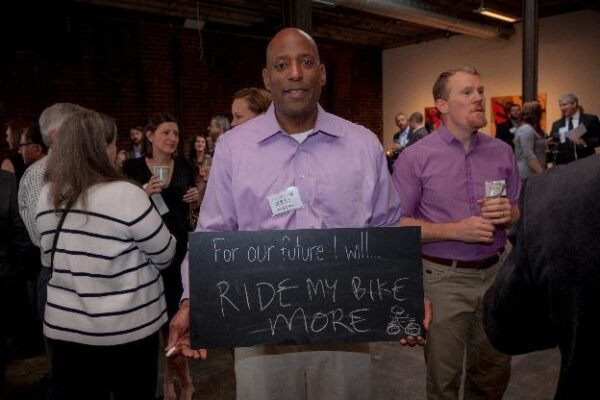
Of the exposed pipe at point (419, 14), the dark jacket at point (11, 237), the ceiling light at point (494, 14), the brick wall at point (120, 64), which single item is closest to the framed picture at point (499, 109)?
the exposed pipe at point (419, 14)

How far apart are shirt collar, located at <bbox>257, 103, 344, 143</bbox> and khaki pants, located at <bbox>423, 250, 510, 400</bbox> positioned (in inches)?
34.2

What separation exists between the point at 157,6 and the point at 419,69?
20.7 ft

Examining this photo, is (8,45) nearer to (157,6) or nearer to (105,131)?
(157,6)

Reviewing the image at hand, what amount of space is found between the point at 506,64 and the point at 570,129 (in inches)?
168

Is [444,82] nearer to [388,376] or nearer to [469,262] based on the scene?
[469,262]

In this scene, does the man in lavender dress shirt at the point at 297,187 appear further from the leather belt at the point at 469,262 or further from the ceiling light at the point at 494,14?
the ceiling light at the point at 494,14

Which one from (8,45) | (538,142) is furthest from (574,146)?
(8,45)

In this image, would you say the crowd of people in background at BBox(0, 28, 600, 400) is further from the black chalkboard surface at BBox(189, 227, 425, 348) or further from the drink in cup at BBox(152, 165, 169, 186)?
the drink in cup at BBox(152, 165, 169, 186)

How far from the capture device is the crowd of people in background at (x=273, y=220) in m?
1.63

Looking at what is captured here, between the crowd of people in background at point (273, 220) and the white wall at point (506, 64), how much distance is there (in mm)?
8575

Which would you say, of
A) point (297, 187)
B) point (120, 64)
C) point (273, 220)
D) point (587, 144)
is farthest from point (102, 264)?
point (120, 64)

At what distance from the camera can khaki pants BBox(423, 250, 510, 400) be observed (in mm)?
2117

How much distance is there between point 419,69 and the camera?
38.9 ft

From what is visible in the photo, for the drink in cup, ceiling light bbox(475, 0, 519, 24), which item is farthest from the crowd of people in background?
ceiling light bbox(475, 0, 519, 24)
